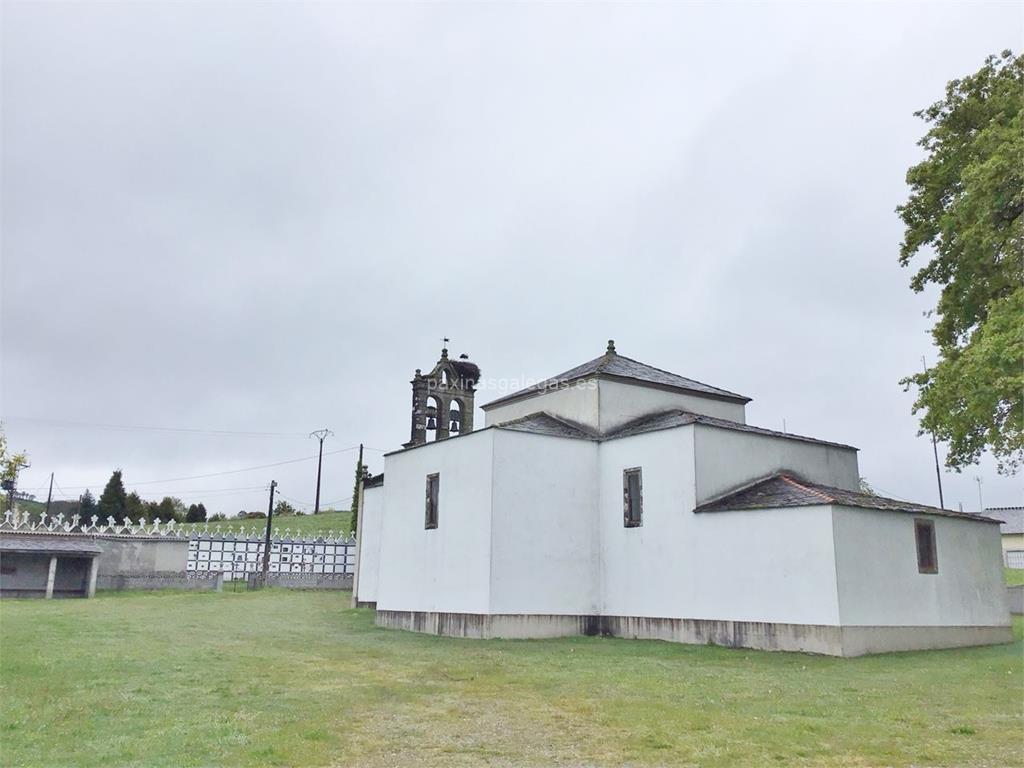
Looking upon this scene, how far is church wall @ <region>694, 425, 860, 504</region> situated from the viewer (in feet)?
71.1

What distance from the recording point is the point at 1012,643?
21.2 m

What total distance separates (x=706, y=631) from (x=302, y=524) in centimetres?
5701

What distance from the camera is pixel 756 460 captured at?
22.9 metres

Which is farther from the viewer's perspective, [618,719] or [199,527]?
[199,527]

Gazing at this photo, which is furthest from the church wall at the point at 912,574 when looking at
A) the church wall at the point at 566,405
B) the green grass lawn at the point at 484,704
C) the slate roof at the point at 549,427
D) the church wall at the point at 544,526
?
the church wall at the point at 566,405

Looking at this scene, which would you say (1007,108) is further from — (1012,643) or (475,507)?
(475,507)

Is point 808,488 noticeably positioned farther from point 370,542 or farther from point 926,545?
point 370,542

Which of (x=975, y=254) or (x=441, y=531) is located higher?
(x=975, y=254)

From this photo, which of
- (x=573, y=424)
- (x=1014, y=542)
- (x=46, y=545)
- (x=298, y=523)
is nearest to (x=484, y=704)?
(x=573, y=424)

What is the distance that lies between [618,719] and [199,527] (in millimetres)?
67277

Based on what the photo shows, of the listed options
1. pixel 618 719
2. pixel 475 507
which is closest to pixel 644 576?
pixel 475 507

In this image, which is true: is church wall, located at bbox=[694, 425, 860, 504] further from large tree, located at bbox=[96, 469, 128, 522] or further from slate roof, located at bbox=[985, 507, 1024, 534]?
large tree, located at bbox=[96, 469, 128, 522]

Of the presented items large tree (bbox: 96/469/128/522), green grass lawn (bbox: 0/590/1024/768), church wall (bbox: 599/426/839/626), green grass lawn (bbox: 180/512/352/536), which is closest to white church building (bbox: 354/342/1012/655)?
church wall (bbox: 599/426/839/626)

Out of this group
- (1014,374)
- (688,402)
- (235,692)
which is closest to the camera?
(235,692)
